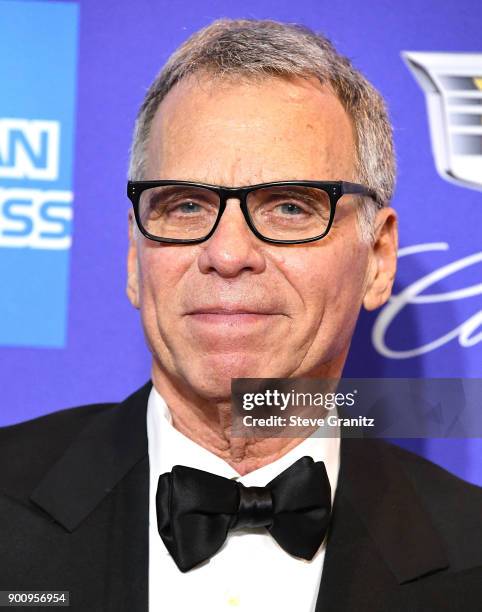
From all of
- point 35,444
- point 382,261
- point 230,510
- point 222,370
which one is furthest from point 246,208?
point 35,444

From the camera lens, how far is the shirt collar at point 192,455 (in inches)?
70.5

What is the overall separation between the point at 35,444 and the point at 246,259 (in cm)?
60

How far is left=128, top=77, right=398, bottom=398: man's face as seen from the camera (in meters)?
1.67

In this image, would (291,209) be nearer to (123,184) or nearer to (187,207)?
(187,207)

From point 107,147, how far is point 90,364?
0.51 m

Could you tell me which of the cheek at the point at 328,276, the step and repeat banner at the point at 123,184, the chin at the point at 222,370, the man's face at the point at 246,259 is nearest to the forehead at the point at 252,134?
the man's face at the point at 246,259

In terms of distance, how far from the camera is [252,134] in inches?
67.1

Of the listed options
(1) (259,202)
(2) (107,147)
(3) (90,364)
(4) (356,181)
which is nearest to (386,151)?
(4) (356,181)

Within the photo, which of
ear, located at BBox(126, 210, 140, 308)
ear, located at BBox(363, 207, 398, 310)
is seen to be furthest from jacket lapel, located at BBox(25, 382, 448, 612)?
ear, located at BBox(363, 207, 398, 310)

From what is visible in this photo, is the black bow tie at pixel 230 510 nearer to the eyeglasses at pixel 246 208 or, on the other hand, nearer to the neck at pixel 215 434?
the neck at pixel 215 434

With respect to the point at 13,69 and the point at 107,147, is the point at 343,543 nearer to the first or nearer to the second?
the point at 107,147

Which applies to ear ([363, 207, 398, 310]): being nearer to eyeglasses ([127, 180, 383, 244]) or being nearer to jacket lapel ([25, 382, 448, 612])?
eyeglasses ([127, 180, 383, 244])

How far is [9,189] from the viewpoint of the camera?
220cm

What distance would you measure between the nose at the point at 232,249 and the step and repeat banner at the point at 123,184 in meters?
0.63
